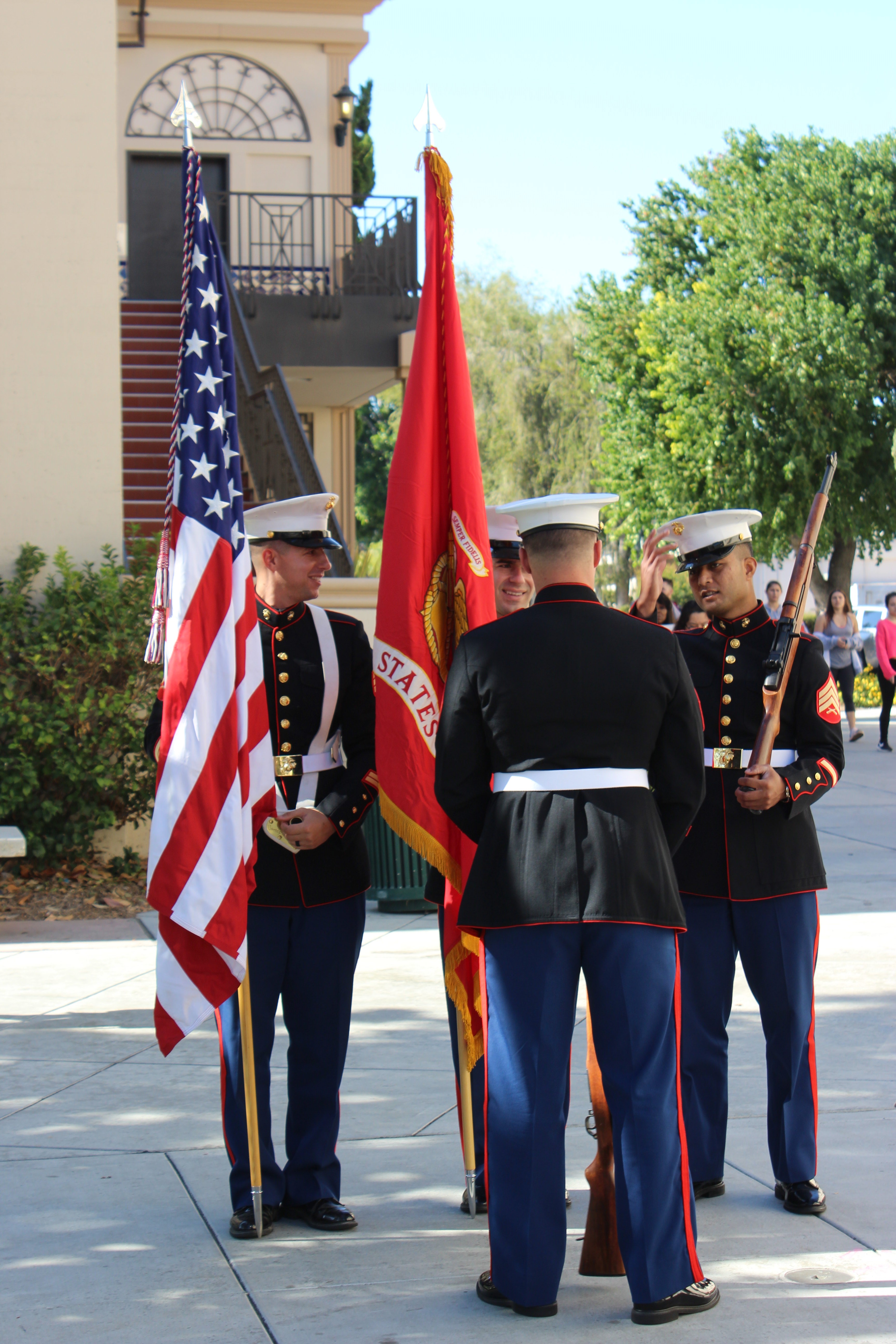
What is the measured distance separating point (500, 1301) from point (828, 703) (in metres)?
2.07

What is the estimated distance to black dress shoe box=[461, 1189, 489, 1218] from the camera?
437 centimetres

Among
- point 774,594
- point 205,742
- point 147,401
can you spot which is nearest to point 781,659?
point 205,742

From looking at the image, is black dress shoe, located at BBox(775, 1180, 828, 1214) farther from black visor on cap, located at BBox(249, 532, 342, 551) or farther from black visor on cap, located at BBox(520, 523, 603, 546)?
black visor on cap, located at BBox(249, 532, 342, 551)

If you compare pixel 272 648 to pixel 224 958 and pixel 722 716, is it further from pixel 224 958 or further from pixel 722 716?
pixel 722 716

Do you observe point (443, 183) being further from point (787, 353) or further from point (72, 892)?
point (787, 353)

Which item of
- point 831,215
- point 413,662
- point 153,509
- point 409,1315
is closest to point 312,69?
point 153,509

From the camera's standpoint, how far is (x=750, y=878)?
4.44 metres

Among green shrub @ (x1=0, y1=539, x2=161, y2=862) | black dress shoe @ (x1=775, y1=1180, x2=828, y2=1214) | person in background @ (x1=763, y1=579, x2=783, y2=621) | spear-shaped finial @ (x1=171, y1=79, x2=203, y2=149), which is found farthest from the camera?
person in background @ (x1=763, y1=579, x2=783, y2=621)

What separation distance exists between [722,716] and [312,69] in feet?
60.6

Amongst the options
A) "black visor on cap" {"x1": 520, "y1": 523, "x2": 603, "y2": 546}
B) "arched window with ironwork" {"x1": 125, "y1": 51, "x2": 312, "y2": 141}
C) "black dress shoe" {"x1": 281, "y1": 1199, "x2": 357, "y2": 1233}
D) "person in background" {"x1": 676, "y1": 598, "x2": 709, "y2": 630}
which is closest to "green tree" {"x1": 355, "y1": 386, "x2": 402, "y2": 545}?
"arched window with ironwork" {"x1": 125, "y1": 51, "x2": 312, "y2": 141}

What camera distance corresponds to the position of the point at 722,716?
460 cm

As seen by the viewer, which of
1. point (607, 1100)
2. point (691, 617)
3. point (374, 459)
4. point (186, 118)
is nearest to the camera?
point (607, 1100)

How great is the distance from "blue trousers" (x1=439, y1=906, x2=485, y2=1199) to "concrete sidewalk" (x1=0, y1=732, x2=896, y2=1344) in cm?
13

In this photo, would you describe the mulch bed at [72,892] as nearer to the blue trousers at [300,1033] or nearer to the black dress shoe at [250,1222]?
the blue trousers at [300,1033]
